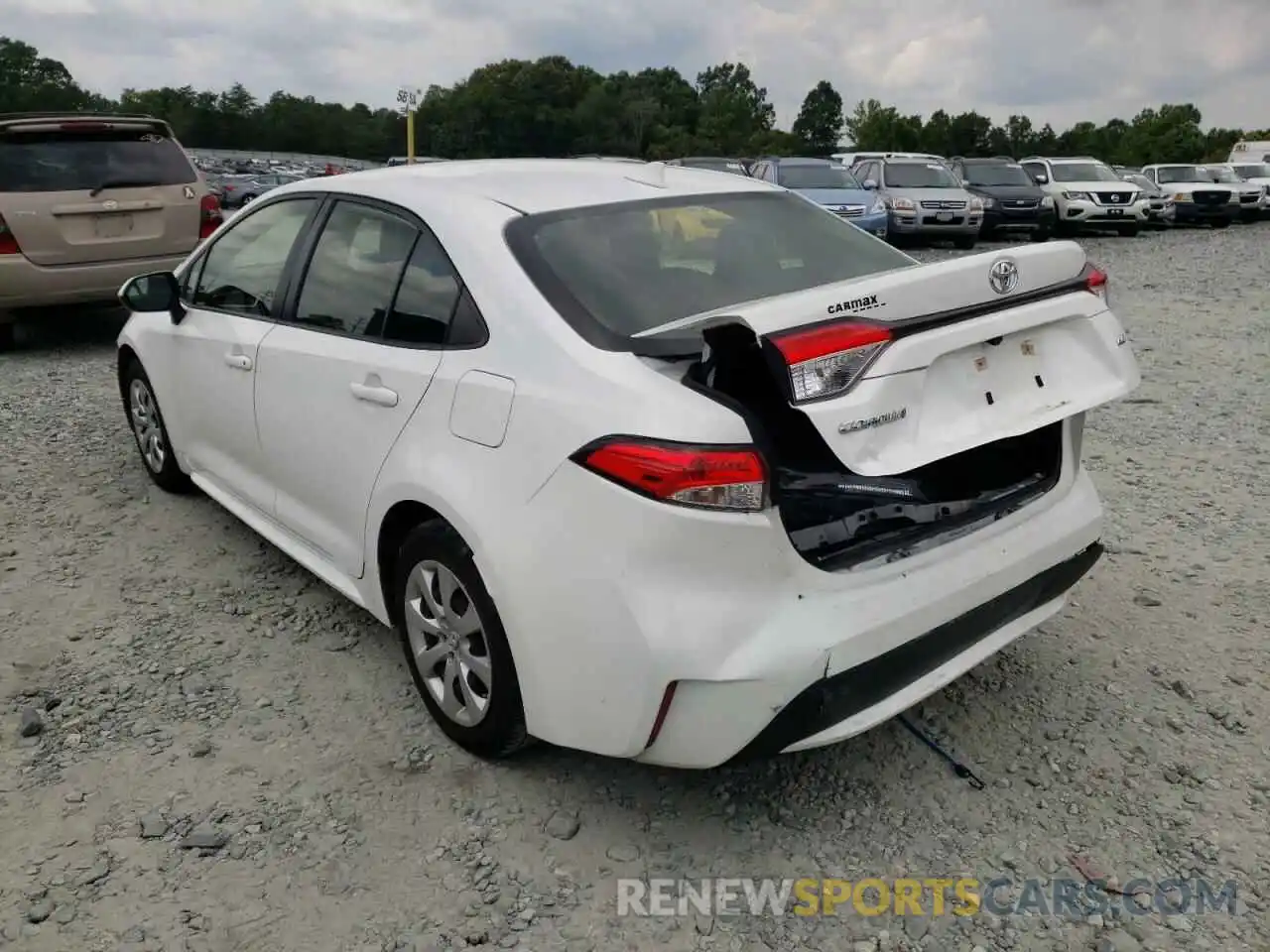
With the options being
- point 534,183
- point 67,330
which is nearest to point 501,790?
point 534,183

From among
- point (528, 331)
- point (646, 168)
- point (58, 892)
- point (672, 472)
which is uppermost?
point (646, 168)

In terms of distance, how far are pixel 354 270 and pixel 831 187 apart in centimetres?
1423

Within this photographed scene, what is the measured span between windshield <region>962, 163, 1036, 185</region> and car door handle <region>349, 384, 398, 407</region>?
18458mm

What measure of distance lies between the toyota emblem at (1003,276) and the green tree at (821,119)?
337ft

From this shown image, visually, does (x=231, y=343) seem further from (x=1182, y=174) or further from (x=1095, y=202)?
(x=1182, y=174)

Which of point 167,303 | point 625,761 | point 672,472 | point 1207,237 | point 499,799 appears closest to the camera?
point 672,472

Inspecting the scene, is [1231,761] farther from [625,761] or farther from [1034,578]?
[625,761]

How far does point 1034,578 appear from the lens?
2750mm

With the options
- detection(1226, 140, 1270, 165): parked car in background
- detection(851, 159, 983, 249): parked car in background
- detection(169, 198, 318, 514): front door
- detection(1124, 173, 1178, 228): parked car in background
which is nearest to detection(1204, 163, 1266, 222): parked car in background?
detection(1124, 173, 1178, 228): parked car in background

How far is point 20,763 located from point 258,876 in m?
0.96

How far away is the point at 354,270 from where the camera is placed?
324cm

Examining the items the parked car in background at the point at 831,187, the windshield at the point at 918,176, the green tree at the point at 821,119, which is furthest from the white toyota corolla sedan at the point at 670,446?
the green tree at the point at 821,119

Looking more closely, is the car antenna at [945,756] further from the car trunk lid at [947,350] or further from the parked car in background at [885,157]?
the parked car in background at [885,157]

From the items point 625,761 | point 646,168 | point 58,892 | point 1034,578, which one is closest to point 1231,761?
point 1034,578
